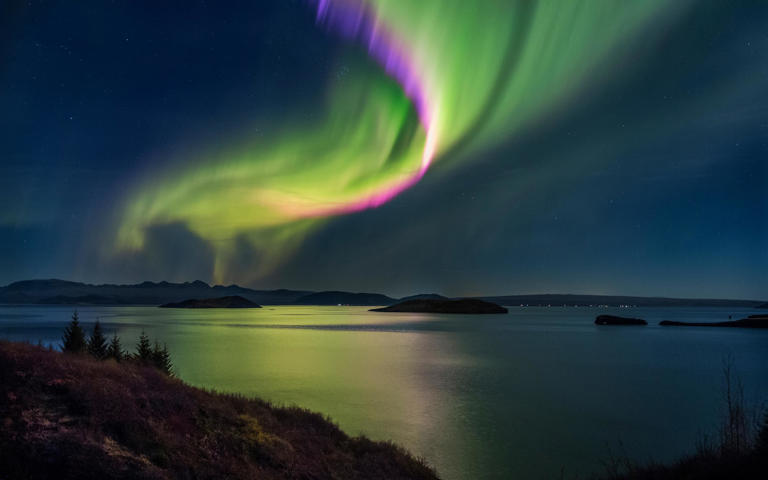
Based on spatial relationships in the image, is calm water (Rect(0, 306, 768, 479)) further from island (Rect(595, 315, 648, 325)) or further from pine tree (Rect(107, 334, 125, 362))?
island (Rect(595, 315, 648, 325))

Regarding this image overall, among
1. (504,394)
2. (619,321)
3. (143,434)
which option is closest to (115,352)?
(143,434)

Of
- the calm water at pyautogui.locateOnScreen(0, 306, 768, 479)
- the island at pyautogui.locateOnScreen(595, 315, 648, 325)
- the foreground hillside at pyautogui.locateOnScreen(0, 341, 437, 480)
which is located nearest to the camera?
the foreground hillside at pyautogui.locateOnScreen(0, 341, 437, 480)

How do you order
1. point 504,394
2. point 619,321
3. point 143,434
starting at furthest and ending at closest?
point 619,321
point 504,394
point 143,434

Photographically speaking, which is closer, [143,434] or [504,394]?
[143,434]

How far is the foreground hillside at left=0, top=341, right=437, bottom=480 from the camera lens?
9836 mm

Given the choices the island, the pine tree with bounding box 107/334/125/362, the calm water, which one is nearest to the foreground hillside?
the calm water

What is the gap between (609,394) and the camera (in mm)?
37219

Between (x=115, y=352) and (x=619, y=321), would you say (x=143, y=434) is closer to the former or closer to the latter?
(x=115, y=352)

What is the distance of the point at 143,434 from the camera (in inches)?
464

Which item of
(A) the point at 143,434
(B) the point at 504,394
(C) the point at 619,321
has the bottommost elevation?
(C) the point at 619,321

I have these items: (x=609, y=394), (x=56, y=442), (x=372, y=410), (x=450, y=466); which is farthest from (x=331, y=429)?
(x=609, y=394)

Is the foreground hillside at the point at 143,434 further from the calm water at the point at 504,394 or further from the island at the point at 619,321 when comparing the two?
the island at the point at 619,321

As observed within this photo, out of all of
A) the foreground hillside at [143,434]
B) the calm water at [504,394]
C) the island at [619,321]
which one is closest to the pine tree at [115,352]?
the calm water at [504,394]

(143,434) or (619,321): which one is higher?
(143,434)
